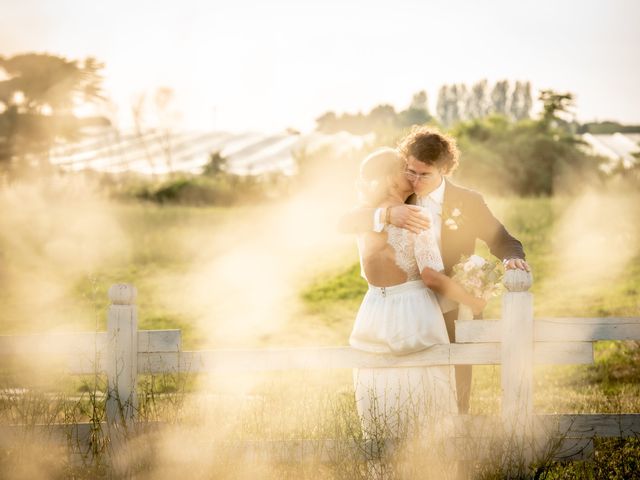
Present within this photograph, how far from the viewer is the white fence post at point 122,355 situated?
16.5 ft

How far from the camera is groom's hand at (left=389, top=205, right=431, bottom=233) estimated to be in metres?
4.69

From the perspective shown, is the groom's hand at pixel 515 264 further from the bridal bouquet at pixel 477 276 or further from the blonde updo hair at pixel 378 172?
the blonde updo hair at pixel 378 172

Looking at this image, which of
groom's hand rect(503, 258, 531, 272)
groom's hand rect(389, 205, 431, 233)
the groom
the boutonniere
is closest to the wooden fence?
groom's hand rect(503, 258, 531, 272)

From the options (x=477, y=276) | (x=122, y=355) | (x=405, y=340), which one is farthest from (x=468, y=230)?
(x=122, y=355)

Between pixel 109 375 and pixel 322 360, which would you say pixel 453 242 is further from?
pixel 109 375

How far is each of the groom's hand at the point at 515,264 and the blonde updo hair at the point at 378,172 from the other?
0.85 metres

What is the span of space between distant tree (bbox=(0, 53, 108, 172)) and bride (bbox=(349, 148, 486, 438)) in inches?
1184

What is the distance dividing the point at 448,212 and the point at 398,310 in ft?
2.44

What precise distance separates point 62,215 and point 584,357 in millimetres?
20272

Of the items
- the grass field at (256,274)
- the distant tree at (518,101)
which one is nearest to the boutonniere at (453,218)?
the grass field at (256,274)

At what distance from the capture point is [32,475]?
4.86m

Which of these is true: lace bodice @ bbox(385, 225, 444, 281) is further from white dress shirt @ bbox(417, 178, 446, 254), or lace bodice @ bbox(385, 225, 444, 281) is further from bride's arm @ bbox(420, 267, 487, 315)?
white dress shirt @ bbox(417, 178, 446, 254)

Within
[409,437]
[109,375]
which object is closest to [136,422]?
[109,375]

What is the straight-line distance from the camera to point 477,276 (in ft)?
16.2
